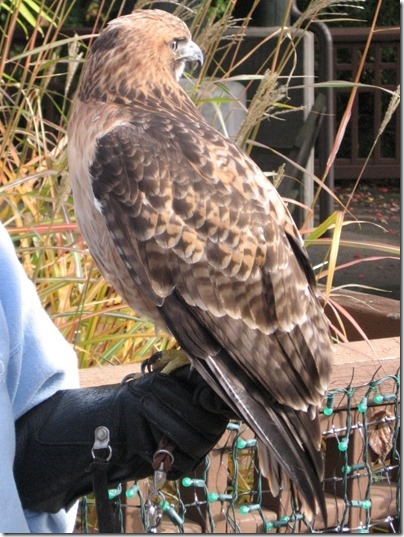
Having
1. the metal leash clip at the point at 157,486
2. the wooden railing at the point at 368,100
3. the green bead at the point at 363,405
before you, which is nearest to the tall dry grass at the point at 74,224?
the green bead at the point at 363,405

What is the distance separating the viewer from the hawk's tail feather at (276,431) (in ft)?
7.15

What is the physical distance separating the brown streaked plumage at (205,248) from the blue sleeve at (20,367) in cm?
30

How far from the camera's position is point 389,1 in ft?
45.9

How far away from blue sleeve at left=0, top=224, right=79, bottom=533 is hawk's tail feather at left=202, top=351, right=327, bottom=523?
0.32 m

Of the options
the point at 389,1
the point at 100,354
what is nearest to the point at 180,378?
the point at 100,354

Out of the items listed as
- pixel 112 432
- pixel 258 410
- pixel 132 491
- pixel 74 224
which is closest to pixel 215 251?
pixel 258 410

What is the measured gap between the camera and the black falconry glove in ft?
6.91

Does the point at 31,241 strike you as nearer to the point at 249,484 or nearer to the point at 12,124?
the point at 12,124

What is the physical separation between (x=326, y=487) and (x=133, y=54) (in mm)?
1437

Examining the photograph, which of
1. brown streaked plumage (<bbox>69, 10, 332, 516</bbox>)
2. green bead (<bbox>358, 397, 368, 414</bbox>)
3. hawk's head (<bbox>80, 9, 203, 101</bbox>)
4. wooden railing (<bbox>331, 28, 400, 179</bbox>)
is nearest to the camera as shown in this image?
brown streaked plumage (<bbox>69, 10, 332, 516</bbox>)

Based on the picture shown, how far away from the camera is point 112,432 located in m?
2.13

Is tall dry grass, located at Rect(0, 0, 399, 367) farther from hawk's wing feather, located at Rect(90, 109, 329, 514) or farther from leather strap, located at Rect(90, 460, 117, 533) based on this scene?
leather strap, located at Rect(90, 460, 117, 533)

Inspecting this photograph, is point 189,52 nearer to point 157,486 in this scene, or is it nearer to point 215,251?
point 215,251

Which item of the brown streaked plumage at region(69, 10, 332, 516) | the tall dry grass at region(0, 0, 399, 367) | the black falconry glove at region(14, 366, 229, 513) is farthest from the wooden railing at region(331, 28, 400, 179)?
the black falconry glove at region(14, 366, 229, 513)
